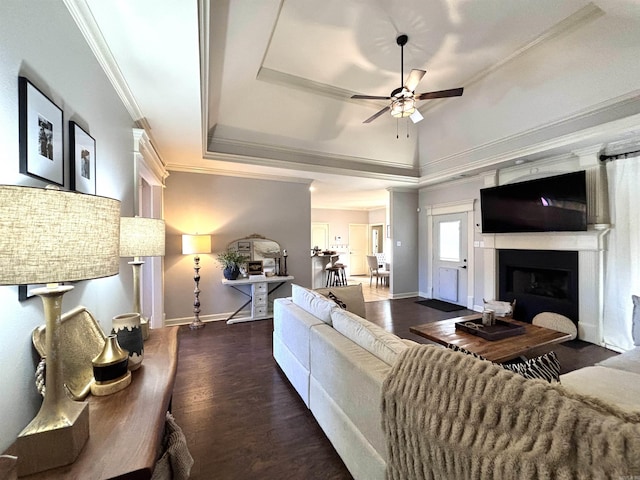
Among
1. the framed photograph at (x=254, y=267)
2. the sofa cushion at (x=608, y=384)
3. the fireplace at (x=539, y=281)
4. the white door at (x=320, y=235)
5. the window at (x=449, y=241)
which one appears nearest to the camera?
the sofa cushion at (x=608, y=384)

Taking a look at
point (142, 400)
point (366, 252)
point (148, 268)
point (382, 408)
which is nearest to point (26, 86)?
point (142, 400)

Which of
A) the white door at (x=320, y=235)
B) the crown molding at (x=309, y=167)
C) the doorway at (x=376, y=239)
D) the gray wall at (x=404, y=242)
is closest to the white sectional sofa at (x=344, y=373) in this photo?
the crown molding at (x=309, y=167)

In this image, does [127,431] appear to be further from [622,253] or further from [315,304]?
[622,253]

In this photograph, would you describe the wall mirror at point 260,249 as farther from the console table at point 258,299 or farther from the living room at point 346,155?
the console table at point 258,299

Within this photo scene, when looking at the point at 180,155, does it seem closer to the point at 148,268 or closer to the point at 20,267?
the point at 148,268

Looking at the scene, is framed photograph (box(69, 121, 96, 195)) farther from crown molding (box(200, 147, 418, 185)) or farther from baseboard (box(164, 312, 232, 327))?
baseboard (box(164, 312, 232, 327))

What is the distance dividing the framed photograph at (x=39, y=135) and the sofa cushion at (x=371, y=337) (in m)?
1.70

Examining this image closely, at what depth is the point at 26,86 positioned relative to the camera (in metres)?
1.00

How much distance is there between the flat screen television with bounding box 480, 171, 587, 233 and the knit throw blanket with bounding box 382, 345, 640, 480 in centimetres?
389

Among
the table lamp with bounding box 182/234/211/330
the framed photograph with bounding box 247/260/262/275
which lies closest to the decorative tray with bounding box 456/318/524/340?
the framed photograph with bounding box 247/260/262/275

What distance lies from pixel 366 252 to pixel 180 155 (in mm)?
8462

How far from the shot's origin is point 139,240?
5.37 ft

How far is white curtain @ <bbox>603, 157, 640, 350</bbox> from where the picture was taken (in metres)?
3.20

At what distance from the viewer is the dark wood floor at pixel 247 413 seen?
1.66 m
